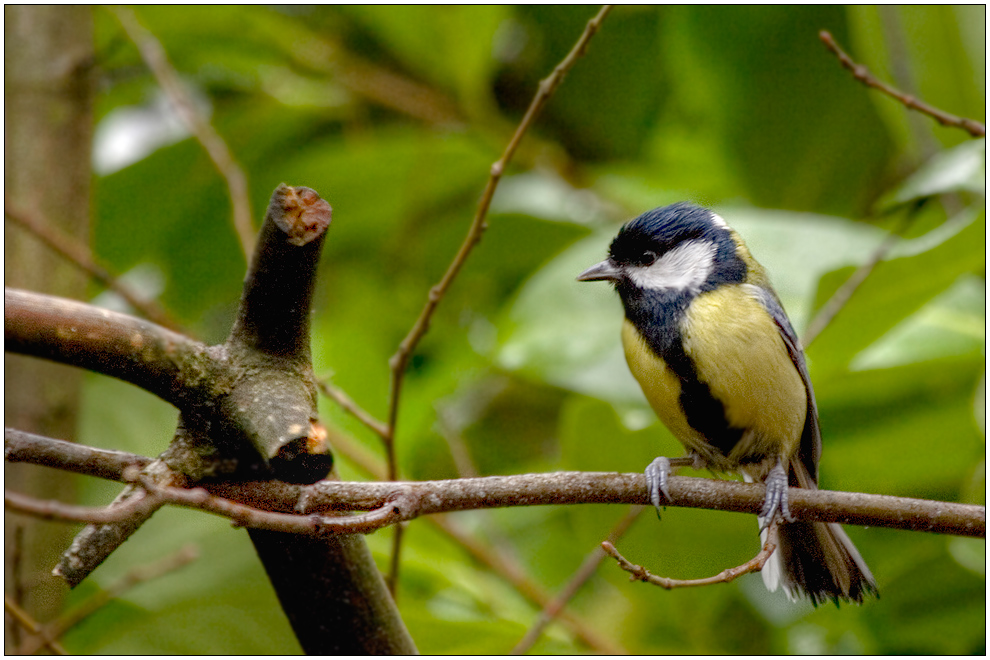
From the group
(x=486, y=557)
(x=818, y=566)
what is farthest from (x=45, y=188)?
(x=818, y=566)

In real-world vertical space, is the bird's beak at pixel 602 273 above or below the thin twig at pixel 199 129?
below

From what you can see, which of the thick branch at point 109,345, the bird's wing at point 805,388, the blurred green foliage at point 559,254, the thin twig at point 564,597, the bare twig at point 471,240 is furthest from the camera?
the blurred green foliage at point 559,254

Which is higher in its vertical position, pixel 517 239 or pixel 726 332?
pixel 517 239

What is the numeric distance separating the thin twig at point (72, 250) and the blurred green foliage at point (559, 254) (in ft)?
0.36

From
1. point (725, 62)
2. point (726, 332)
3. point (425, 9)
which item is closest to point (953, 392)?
point (726, 332)

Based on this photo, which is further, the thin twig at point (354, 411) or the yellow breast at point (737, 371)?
the yellow breast at point (737, 371)

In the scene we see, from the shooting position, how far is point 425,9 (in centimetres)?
167

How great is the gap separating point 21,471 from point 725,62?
132 centimetres

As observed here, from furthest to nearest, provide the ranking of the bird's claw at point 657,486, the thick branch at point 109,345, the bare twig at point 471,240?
the bare twig at point 471,240
the bird's claw at point 657,486
the thick branch at point 109,345

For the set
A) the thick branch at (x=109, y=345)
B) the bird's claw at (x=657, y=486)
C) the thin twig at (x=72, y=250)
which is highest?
the thin twig at (x=72, y=250)

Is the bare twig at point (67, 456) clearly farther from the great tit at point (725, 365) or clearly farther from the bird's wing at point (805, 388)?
the bird's wing at point (805, 388)

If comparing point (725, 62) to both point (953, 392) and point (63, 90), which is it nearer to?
point (953, 392)

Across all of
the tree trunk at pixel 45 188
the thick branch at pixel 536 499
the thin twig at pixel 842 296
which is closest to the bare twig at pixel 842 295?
the thin twig at pixel 842 296

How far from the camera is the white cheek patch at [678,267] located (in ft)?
3.92
